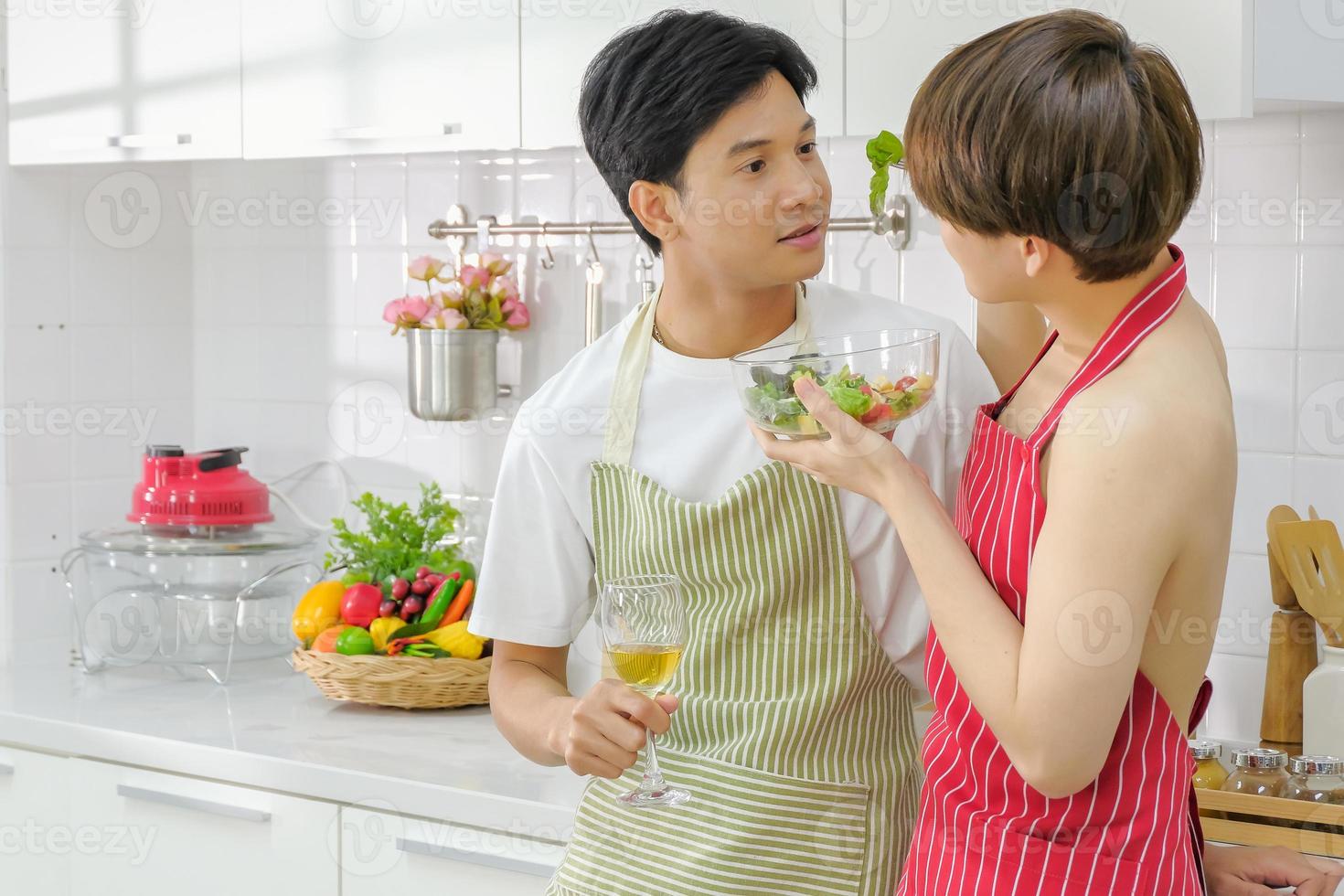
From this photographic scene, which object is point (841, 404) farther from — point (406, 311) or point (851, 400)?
point (406, 311)

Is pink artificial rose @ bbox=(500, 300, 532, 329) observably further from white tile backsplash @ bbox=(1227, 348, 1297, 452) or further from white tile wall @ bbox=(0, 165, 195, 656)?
white tile backsplash @ bbox=(1227, 348, 1297, 452)

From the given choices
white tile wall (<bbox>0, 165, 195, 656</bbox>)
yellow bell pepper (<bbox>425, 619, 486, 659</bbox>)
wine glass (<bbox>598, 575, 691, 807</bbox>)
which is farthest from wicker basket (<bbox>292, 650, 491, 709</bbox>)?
wine glass (<bbox>598, 575, 691, 807</bbox>)

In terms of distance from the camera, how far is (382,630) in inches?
87.9

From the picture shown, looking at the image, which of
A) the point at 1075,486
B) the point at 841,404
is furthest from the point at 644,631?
the point at 1075,486

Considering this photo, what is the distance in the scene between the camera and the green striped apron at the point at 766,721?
1287 millimetres

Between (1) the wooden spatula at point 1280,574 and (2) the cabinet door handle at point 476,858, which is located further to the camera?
(1) the wooden spatula at point 1280,574

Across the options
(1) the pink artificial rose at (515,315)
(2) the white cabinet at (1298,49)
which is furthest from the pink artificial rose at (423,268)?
(2) the white cabinet at (1298,49)

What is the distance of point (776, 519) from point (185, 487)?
141 centimetres

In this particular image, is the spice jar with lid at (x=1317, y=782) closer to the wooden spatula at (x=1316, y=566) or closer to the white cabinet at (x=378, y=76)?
the wooden spatula at (x=1316, y=566)

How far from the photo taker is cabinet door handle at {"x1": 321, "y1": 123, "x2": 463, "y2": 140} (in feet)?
6.93

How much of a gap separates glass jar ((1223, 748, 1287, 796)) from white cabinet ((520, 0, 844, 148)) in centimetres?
88

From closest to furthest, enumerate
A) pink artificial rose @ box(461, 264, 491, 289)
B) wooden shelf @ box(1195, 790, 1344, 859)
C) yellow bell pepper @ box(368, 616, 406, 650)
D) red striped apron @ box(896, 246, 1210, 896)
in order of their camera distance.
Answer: red striped apron @ box(896, 246, 1210, 896)
wooden shelf @ box(1195, 790, 1344, 859)
yellow bell pepper @ box(368, 616, 406, 650)
pink artificial rose @ box(461, 264, 491, 289)

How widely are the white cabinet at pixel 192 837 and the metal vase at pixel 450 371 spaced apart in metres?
0.73

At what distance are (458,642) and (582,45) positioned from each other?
88 centimetres
